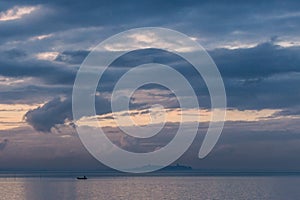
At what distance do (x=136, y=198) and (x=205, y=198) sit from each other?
19793mm

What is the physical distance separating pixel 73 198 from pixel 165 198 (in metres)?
27.3

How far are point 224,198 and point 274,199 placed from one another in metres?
14.1

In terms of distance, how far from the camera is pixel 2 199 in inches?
6781

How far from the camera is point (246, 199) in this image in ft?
553

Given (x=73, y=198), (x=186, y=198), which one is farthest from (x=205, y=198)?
(x=73, y=198)

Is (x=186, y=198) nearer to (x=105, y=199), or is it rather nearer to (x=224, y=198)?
(x=224, y=198)

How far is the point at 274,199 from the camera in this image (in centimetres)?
16812

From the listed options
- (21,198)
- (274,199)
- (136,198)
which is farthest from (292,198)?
(21,198)

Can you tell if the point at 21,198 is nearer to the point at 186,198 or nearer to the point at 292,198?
the point at 186,198

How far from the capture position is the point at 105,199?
167125 millimetres

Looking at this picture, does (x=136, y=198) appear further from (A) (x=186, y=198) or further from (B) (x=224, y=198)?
(B) (x=224, y=198)

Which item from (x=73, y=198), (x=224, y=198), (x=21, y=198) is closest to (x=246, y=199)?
(x=224, y=198)

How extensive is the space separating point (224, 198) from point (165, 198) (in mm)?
17015

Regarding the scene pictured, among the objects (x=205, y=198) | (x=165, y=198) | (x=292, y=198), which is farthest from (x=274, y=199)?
(x=165, y=198)
